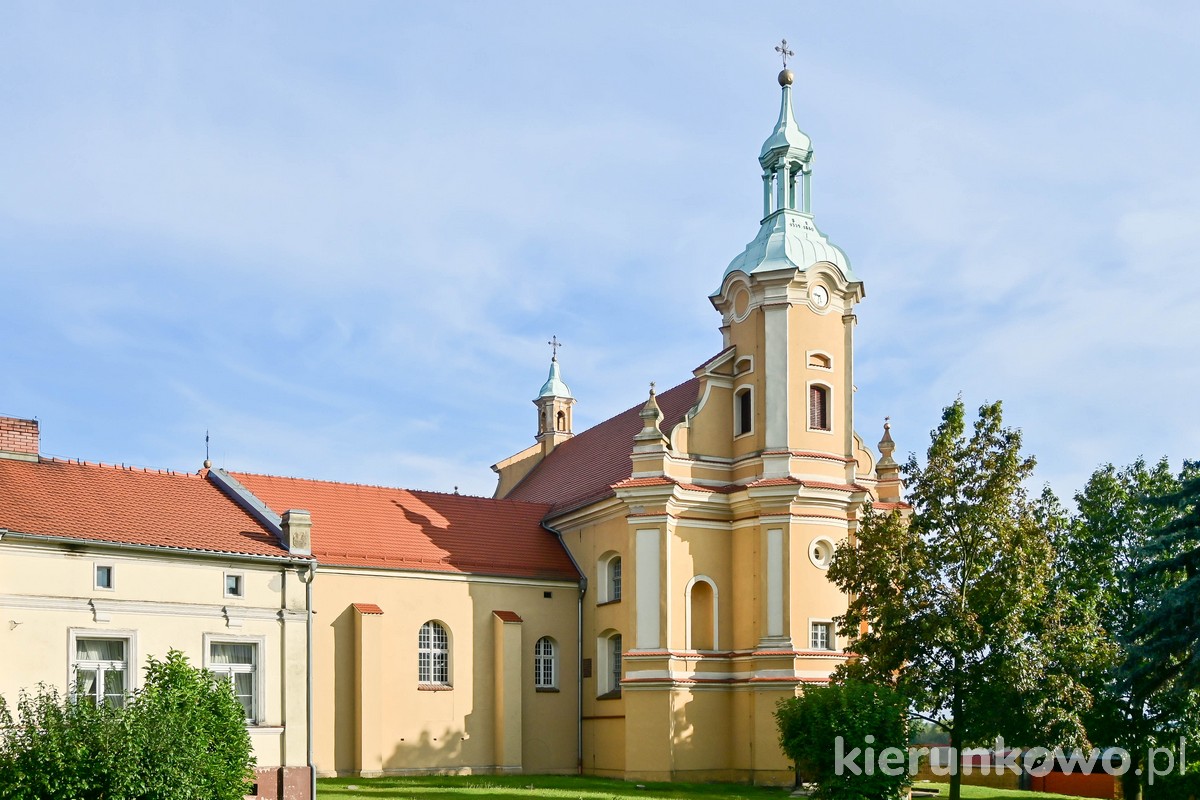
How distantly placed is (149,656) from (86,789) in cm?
422

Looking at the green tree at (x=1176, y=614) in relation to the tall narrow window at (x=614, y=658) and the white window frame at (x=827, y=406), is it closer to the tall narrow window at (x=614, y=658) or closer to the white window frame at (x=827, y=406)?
the white window frame at (x=827, y=406)

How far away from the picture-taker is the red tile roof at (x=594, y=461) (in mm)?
44312

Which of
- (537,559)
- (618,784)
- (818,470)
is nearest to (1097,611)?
(818,470)

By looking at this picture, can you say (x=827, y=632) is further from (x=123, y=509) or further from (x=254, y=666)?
(x=123, y=509)

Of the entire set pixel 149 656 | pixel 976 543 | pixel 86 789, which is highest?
pixel 976 543

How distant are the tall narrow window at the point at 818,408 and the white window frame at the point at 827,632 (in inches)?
235

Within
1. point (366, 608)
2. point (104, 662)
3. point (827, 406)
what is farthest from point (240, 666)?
point (827, 406)

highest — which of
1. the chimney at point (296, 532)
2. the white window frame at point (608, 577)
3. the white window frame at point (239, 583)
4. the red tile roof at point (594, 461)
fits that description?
the red tile roof at point (594, 461)

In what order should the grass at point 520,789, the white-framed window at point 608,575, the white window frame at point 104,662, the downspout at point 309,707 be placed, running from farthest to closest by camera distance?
the white-framed window at point 608,575
the grass at point 520,789
the downspout at point 309,707
the white window frame at point 104,662

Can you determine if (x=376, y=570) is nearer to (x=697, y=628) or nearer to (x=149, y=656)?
(x=697, y=628)

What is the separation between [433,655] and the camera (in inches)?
1623

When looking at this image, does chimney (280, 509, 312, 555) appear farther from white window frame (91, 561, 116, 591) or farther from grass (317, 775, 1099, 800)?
grass (317, 775, 1099, 800)

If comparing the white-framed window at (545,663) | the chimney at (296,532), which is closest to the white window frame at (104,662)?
the chimney at (296,532)

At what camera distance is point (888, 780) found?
2952cm
